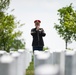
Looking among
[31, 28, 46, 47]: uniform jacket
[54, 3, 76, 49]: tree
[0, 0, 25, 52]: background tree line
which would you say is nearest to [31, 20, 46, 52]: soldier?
[31, 28, 46, 47]: uniform jacket

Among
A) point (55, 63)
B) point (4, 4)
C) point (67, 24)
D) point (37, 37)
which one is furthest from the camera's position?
point (67, 24)

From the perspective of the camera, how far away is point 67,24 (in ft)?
246

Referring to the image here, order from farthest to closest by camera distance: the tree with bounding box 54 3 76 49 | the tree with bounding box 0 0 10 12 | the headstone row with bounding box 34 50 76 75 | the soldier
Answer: the tree with bounding box 54 3 76 49 < the tree with bounding box 0 0 10 12 < the soldier < the headstone row with bounding box 34 50 76 75

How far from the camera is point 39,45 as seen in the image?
46.1 ft

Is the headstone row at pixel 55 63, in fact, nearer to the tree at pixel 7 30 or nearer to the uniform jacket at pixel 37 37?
the uniform jacket at pixel 37 37

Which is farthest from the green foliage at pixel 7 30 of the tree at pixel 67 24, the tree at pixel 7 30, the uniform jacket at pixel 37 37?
the uniform jacket at pixel 37 37

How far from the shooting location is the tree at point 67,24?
7519cm

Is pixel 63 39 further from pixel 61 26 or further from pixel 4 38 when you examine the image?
Answer: pixel 4 38

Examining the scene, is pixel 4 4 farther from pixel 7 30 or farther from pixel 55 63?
pixel 55 63

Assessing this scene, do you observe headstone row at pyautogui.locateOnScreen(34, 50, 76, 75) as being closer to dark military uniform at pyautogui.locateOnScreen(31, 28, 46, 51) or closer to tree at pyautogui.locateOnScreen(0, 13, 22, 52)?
dark military uniform at pyautogui.locateOnScreen(31, 28, 46, 51)

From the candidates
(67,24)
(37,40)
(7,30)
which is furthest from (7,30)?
(37,40)

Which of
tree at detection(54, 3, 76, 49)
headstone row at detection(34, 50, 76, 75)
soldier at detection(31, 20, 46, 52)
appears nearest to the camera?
headstone row at detection(34, 50, 76, 75)

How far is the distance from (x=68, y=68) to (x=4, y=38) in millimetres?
48833

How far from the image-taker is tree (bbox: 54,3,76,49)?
247 ft
